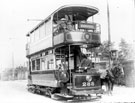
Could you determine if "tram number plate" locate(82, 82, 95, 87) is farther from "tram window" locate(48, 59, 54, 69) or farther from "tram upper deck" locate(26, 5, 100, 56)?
"tram window" locate(48, 59, 54, 69)

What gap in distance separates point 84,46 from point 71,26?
108cm

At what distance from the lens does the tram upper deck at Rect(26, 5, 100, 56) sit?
Result: 11.5m

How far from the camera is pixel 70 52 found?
12.7 meters

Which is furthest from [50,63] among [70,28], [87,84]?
[87,84]

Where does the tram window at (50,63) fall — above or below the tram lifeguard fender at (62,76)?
above

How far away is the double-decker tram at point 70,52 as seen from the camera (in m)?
11.4

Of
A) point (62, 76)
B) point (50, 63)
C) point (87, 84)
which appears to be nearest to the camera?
point (87, 84)

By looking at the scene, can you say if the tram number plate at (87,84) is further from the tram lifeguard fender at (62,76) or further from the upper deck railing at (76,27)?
the upper deck railing at (76,27)

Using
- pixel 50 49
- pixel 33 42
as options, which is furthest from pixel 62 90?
pixel 33 42

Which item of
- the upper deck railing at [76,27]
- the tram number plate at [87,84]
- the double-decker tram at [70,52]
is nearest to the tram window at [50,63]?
the double-decker tram at [70,52]

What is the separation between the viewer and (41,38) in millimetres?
14547

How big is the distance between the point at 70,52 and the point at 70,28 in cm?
132

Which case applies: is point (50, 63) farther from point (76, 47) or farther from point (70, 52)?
point (76, 47)

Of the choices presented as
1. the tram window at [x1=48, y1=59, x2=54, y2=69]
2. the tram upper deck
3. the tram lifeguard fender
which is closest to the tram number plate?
the tram lifeguard fender
